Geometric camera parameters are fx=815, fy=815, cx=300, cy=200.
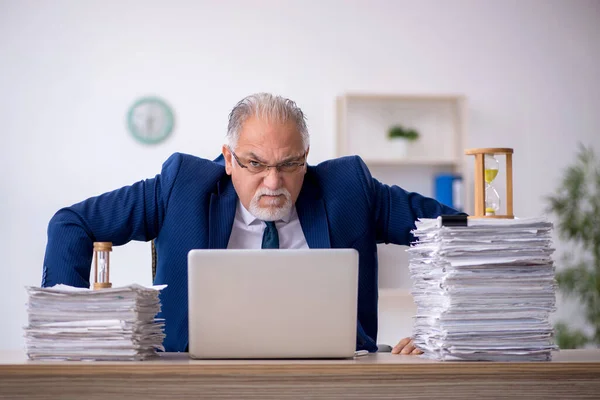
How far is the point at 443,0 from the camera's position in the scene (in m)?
5.36

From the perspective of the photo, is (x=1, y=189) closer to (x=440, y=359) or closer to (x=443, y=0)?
(x=443, y=0)

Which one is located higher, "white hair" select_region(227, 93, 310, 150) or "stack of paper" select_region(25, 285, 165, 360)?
"white hair" select_region(227, 93, 310, 150)

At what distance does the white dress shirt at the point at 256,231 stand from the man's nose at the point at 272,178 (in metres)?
0.21

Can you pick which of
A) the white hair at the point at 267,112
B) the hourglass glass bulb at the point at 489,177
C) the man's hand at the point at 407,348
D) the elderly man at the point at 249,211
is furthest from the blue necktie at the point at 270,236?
the hourglass glass bulb at the point at 489,177

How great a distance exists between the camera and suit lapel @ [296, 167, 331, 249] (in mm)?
2535

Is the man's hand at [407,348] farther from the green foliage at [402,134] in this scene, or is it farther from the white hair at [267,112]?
the green foliage at [402,134]

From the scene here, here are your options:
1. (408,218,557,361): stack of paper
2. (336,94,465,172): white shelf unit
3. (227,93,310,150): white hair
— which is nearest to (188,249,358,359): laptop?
(408,218,557,361): stack of paper

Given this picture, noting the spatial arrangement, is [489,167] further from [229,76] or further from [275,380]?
[229,76]

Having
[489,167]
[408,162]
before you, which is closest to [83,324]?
[489,167]

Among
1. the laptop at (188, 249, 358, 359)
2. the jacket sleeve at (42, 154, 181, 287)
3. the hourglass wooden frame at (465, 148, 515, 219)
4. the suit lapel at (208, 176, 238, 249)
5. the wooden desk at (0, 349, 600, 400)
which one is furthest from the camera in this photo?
the suit lapel at (208, 176, 238, 249)

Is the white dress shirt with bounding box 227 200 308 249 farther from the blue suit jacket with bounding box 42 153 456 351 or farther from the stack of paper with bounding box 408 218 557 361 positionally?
the stack of paper with bounding box 408 218 557 361

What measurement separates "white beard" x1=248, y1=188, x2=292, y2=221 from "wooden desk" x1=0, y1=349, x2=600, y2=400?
1011mm

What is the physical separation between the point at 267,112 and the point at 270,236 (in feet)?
1.33

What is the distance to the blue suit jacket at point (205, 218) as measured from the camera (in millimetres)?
2463
